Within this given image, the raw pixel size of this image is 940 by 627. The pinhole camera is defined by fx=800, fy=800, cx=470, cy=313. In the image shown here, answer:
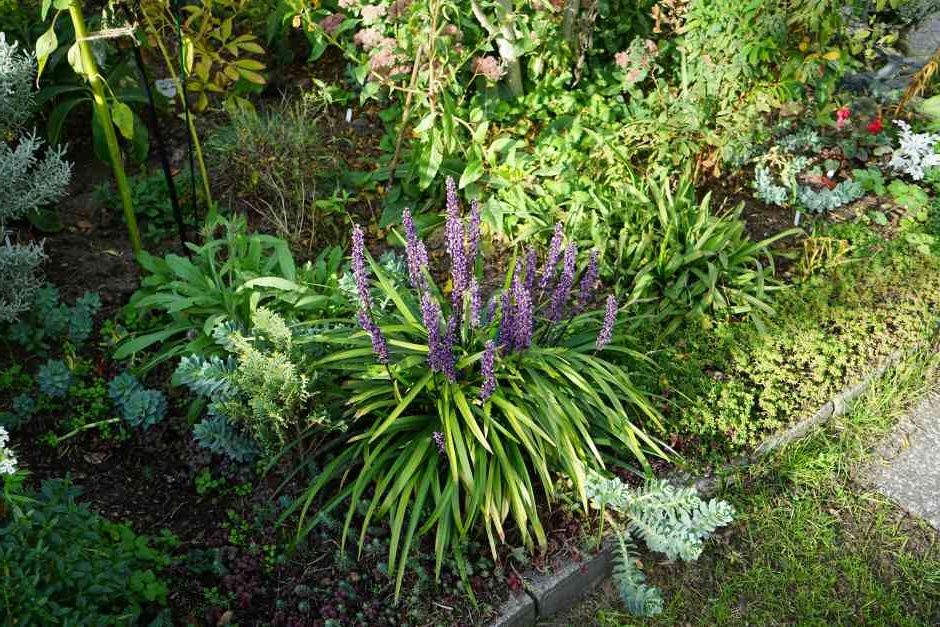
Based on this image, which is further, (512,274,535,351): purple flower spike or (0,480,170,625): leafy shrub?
(512,274,535,351): purple flower spike

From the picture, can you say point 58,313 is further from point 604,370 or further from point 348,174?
point 604,370

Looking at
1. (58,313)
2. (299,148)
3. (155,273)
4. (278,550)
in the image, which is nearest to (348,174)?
(299,148)

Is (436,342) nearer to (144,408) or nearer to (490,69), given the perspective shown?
(144,408)

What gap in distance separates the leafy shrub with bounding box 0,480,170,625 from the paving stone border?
1.14 m

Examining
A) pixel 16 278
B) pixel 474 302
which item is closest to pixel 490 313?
pixel 474 302

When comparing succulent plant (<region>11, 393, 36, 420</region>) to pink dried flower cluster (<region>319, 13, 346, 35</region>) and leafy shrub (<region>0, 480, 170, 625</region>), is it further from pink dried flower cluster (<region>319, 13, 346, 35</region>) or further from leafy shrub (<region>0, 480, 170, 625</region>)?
pink dried flower cluster (<region>319, 13, 346, 35</region>)

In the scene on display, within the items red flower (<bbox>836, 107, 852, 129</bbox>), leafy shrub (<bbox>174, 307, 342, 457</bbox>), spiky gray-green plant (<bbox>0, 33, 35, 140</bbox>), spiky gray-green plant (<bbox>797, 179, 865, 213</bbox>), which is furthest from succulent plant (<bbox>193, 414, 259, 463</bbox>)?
red flower (<bbox>836, 107, 852, 129</bbox>)

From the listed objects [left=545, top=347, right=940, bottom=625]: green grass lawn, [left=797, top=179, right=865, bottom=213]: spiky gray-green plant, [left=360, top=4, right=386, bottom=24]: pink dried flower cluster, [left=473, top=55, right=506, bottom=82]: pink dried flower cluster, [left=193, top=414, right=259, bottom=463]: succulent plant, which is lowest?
[left=545, top=347, right=940, bottom=625]: green grass lawn

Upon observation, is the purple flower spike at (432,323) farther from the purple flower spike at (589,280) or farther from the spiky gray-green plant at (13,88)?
the spiky gray-green plant at (13,88)

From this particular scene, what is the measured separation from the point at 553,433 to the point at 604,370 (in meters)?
0.34

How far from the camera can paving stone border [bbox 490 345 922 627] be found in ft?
8.98

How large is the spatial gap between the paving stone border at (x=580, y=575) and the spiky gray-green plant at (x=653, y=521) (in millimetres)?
103

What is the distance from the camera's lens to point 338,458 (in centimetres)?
284

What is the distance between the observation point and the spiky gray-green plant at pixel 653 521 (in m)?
2.67
